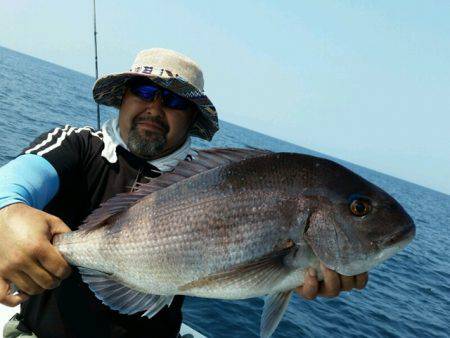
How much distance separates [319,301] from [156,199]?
1115cm

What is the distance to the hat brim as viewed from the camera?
11.8ft

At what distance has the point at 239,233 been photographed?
2.67 metres

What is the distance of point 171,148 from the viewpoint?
392 cm

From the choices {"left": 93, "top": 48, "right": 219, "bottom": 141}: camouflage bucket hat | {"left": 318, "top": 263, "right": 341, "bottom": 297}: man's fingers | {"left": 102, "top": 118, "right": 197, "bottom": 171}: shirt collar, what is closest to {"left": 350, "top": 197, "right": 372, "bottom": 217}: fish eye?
{"left": 318, "top": 263, "right": 341, "bottom": 297}: man's fingers

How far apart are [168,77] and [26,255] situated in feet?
5.97

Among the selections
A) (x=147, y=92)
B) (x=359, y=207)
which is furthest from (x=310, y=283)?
(x=147, y=92)

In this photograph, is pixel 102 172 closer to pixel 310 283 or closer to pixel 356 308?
pixel 310 283

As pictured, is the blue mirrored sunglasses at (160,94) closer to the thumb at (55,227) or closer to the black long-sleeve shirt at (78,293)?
the black long-sleeve shirt at (78,293)

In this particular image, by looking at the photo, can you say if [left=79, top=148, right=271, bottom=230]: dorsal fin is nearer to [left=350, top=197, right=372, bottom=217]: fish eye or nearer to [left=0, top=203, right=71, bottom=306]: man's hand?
[left=0, top=203, right=71, bottom=306]: man's hand

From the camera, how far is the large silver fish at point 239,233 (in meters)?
2.64

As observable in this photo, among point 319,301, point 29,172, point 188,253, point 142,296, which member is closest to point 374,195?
point 188,253

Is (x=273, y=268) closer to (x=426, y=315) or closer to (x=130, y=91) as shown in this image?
(x=130, y=91)

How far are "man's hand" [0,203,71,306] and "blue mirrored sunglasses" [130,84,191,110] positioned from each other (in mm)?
1535

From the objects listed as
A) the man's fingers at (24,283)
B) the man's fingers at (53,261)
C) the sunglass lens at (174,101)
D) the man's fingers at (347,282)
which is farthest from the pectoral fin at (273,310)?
the sunglass lens at (174,101)
